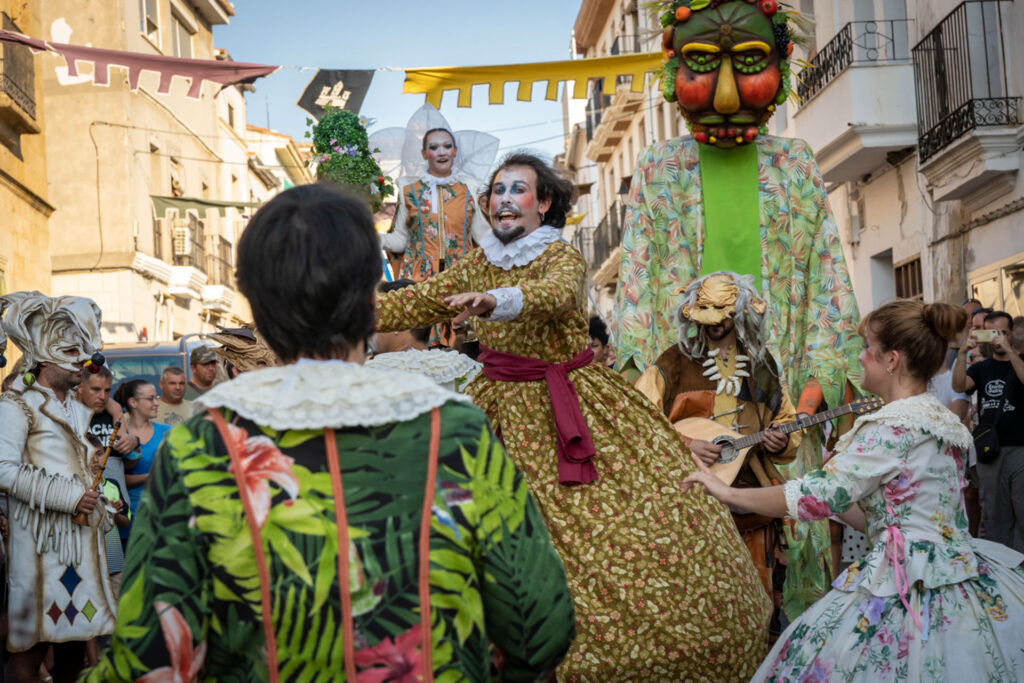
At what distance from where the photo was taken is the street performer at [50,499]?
17.2ft

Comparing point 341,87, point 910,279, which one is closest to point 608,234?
point 910,279

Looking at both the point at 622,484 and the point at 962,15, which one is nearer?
the point at 622,484

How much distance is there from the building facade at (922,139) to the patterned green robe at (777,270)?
23.8 feet

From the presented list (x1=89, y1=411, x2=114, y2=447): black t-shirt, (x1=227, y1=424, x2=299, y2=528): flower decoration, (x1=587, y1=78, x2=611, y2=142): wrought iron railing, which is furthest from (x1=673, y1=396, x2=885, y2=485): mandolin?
(x1=587, y1=78, x2=611, y2=142): wrought iron railing

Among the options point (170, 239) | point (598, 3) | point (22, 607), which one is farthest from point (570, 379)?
point (598, 3)

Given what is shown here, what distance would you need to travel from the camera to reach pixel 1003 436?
27.2ft

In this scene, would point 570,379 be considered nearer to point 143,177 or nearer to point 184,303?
point 143,177

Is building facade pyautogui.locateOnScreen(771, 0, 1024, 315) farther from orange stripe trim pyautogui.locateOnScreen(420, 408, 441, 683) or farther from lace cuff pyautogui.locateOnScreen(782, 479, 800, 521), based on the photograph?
orange stripe trim pyautogui.locateOnScreen(420, 408, 441, 683)

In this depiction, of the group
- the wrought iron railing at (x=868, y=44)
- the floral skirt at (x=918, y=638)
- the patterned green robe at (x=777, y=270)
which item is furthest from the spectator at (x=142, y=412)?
the wrought iron railing at (x=868, y=44)

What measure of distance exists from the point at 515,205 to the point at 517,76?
6.43m

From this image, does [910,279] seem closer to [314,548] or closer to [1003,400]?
[1003,400]

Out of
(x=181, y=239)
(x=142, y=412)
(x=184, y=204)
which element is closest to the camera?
(x=142, y=412)

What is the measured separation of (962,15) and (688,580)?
12436 millimetres

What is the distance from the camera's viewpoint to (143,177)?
28156mm
